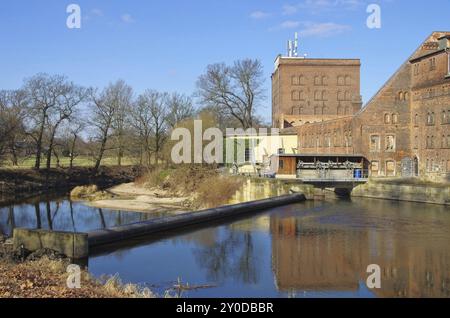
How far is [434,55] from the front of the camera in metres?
39.6

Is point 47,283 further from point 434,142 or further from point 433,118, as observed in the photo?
point 433,118

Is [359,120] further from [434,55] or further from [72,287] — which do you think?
[72,287]

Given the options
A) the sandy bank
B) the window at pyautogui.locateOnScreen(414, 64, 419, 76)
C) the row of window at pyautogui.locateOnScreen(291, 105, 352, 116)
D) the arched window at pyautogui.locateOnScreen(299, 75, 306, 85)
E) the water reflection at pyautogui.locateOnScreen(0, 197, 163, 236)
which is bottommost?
the water reflection at pyautogui.locateOnScreen(0, 197, 163, 236)

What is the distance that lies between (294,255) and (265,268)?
7.81 ft

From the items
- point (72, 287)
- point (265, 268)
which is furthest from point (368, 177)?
point (72, 287)

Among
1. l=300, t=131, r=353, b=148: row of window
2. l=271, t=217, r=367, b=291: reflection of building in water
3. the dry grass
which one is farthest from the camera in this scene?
the dry grass

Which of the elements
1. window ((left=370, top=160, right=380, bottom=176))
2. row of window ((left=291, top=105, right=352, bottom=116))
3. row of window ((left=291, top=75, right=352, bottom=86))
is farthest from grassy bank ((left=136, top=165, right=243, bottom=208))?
row of window ((left=291, top=75, right=352, bottom=86))

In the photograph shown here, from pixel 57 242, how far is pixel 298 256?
838 centimetres

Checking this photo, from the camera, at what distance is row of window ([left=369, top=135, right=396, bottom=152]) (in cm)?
4306

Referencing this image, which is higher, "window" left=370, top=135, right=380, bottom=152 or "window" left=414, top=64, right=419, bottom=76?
"window" left=414, top=64, right=419, bottom=76

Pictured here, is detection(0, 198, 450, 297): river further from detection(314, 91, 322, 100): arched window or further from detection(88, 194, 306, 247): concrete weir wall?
detection(314, 91, 322, 100): arched window

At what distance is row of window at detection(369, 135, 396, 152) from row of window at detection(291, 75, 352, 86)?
1265 inches

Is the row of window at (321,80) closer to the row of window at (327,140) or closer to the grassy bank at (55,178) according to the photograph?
the row of window at (327,140)
